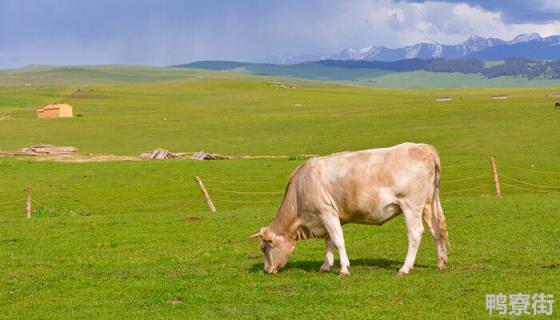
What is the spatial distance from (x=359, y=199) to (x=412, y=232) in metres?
1.28

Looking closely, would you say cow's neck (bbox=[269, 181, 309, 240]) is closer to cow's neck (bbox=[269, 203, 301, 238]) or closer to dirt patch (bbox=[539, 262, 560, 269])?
cow's neck (bbox=[269, 203, 301, 238])

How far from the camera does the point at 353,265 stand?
626 inches

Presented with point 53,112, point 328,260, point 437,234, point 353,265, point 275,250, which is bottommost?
point 53,112

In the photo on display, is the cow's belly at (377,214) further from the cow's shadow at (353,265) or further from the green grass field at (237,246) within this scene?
the cow's shadow at (353,265)

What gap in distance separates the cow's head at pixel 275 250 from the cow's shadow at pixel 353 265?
46 cm

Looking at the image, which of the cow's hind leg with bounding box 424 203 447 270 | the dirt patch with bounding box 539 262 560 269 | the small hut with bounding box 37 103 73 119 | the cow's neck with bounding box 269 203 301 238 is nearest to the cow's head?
the cow's neck with bounding box 269 203 301 238

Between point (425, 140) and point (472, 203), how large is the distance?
3194 centimetres

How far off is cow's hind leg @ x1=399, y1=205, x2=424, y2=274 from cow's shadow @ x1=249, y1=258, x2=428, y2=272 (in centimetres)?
68

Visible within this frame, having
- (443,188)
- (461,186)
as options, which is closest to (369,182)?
(443,188)

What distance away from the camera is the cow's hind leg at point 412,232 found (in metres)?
14.5

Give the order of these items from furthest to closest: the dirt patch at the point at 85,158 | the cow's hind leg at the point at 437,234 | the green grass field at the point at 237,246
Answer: the dirt patch at the point at 85,158, the cow's hind leg at the point at 437,234, the green grass field at the point at 237,246

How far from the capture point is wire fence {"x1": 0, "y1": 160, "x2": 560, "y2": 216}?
3494 centimetres

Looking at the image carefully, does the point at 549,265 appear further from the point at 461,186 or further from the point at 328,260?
the point at 461,186

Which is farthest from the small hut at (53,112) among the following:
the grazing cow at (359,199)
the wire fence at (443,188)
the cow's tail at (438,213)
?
the cow's tail at (438,213)
